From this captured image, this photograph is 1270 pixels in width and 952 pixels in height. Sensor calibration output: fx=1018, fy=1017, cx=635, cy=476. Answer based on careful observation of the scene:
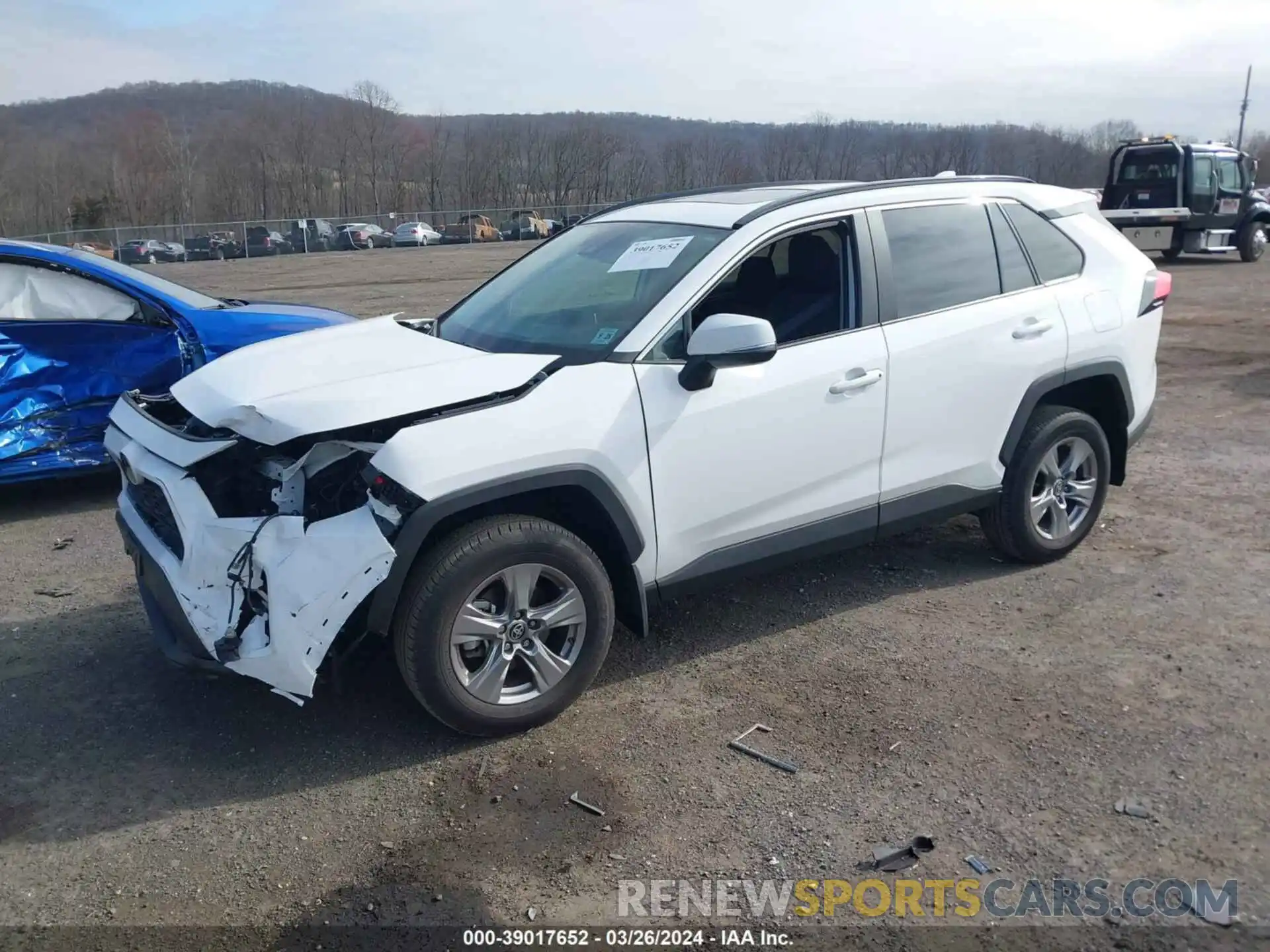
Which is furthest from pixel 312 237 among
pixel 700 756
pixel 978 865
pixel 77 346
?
pixel 978 865

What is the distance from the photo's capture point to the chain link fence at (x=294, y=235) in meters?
42.1

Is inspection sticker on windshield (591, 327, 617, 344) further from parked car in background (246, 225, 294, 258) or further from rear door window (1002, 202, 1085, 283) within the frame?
parked car in background (246, 225, 294, 258)

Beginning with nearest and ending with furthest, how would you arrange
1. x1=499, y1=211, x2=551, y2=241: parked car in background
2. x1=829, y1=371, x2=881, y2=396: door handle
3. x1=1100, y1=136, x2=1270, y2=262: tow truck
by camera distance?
1. x1=829, y1=371, x2=881, y2=396: door handle
2. x1=1100, y1=136, x2=1270, y2=262: tow truck
3. x1=499, y1=211, x2=551, y2=241: parked car in background

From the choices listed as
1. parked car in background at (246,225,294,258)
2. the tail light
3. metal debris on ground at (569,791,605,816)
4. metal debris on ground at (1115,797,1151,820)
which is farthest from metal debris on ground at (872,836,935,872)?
parked car in background at (246,225,294,258)

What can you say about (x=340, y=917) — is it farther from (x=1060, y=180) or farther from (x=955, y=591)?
(x=1060, y=180)

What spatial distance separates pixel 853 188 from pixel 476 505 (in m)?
2.37

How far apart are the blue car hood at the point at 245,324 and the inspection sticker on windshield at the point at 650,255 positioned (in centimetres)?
282

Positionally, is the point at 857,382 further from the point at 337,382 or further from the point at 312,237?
the point at 312,237

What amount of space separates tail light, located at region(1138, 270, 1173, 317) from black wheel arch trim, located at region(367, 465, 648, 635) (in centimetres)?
324

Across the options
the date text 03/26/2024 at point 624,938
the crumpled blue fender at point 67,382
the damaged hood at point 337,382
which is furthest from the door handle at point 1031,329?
the crumpled blue fender at point 67,382

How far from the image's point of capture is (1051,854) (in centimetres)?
304

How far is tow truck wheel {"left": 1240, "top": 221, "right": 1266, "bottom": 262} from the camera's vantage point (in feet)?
72.0

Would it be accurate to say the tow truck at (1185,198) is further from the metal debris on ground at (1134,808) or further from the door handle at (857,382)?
the metal debris on ground at (1134,808)

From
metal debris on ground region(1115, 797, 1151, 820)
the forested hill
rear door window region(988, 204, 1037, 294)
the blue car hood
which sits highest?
the forested hill
